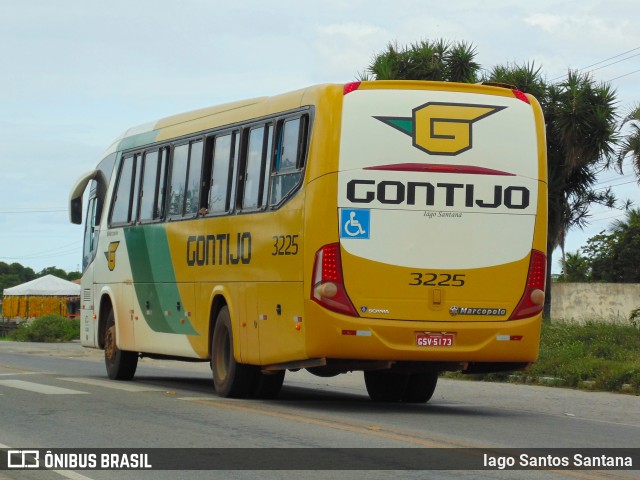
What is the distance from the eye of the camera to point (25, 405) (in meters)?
14.1

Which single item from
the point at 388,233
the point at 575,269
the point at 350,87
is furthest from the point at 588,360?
the point at 575,269

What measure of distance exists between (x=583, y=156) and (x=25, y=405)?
959 inches

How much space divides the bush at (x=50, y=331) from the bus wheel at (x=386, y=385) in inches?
1545

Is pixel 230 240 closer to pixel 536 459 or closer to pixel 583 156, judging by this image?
pixel 536 459

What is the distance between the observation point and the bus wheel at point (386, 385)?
1666 cm

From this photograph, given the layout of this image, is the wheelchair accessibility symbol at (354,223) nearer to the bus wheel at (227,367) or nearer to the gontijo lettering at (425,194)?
the gontijo lettering at (425,194)

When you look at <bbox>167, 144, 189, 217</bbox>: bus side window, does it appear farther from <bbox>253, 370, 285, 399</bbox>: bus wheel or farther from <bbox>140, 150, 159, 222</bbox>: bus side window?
<bbox>253, 370, 285, 399</bbox>: bus wheel

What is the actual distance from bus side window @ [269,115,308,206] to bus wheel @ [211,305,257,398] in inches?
79.0

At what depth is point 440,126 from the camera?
46.1 ft

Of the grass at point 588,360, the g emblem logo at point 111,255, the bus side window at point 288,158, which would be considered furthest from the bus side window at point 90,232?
the grass at point 588,360

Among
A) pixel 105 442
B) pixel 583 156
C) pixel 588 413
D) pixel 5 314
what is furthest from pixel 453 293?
pixel 5 314

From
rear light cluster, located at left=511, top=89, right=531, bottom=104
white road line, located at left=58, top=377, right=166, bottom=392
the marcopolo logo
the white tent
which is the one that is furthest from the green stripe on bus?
the white tent

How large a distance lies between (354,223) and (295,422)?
8.16 ft

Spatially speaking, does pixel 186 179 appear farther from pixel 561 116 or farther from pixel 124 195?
pixel 561 116
